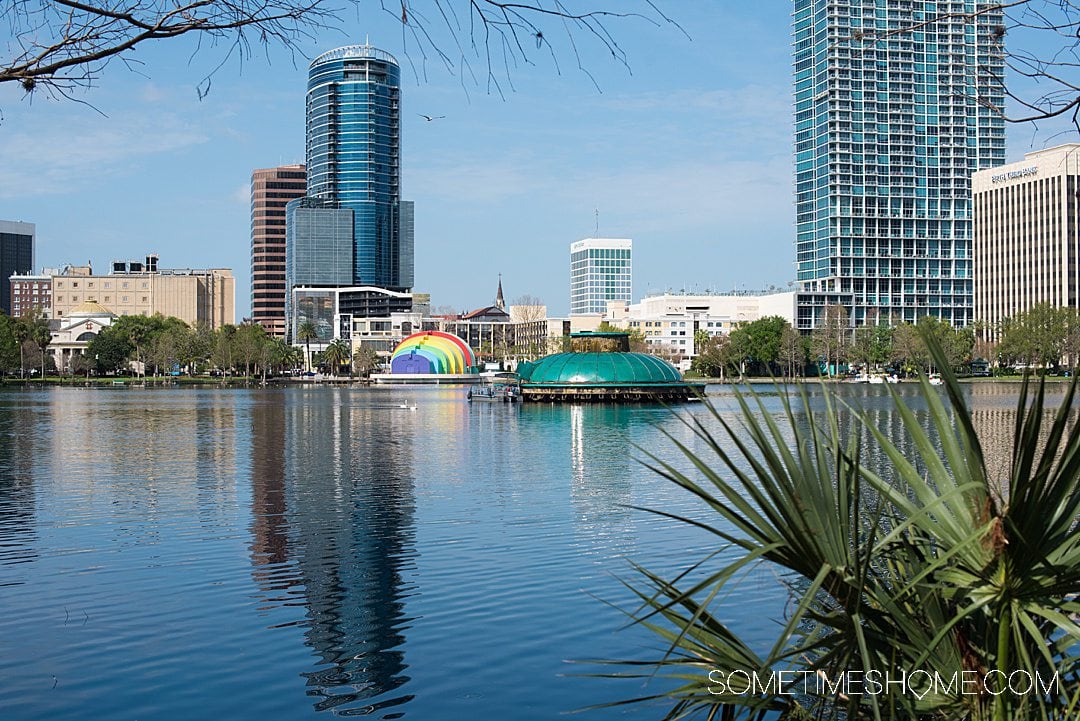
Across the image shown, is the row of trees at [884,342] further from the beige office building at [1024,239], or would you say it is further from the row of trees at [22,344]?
the row of trees at [22,344]

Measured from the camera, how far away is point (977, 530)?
18.3 ft

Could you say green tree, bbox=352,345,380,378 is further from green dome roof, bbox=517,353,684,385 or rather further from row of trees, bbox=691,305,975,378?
green dome roof, bbox=517,353,684,385

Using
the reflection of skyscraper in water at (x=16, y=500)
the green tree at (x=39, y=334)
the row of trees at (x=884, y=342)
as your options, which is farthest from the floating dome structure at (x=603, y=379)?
the green tree at (x=39, y=334)

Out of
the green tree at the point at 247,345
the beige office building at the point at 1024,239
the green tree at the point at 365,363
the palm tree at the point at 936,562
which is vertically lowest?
the palm tree at the point at 936,562

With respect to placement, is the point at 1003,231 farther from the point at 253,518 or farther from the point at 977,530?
the point at 977,530

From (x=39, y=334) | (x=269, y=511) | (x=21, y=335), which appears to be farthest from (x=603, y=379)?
(x=39, y=334)

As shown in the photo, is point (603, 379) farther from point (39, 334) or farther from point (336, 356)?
point (336, 356)

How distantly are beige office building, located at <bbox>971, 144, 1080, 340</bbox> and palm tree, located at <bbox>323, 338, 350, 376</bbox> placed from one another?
107 meters

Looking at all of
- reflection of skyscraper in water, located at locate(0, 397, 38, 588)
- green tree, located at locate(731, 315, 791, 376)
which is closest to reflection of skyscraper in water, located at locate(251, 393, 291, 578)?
reflection of skyscraper in water, located at locate(0, 397, 38, 588)

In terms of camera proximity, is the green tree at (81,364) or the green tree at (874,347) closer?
the green tree at (874,347)

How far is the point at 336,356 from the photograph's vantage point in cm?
18600

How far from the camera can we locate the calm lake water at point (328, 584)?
38.2 feet

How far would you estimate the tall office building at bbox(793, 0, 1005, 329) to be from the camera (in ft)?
618

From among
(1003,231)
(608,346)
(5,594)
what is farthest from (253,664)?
(1003,231)
